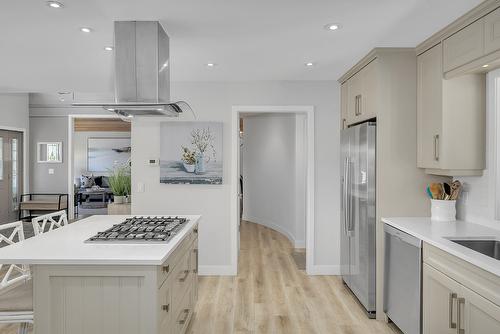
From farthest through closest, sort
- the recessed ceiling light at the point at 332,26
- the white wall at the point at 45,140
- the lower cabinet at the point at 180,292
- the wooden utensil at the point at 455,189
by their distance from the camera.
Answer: the white wall at the point at 45,140, the wooden utensil at the point at 455,189, the recessed ceiling light at the point at 332,26, the lower cabinet at the point at 180,292

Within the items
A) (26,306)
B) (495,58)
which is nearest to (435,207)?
(495,58)

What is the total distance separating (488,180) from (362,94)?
136 cm

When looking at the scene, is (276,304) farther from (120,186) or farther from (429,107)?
(120,186)

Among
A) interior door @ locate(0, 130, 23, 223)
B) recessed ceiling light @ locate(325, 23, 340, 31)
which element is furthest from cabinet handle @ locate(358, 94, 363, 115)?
interior door @ locate(0, 130, 23, 223)

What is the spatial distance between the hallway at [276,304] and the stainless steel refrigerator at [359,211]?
223mm

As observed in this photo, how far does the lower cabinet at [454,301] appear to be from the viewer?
1850mm

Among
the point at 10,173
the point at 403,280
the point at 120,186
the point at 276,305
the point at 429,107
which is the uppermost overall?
the point at 429,107

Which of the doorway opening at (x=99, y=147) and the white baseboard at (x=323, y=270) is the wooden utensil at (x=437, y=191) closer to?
the white baseboard at (x=323, y=270)

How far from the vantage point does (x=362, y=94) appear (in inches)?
140

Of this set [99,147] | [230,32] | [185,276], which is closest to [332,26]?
[230,32]

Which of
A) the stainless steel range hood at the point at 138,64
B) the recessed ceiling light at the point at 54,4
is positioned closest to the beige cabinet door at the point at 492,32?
the stainless steel range hood at the point at 138,64

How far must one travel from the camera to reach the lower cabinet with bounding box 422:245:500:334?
185 cm

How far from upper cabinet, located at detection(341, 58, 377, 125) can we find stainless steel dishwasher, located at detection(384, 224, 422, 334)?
44.1 inches

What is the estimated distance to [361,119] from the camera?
358 cm
